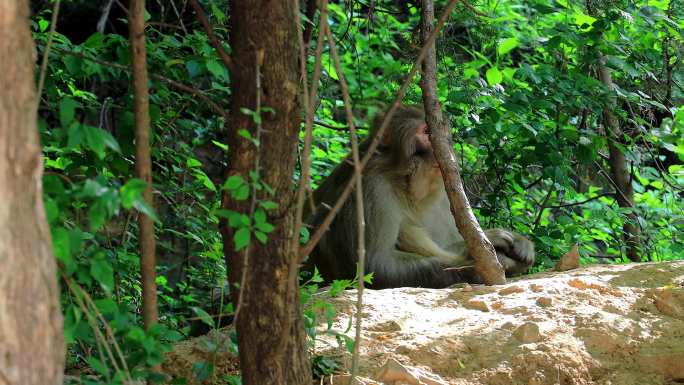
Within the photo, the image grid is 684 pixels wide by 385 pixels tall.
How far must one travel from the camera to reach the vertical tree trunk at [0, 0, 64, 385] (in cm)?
178

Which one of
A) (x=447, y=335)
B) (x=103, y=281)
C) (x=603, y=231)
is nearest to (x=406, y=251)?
(x=603, y=231)

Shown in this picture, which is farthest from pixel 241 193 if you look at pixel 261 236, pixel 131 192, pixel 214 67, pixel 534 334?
pixel 534 334

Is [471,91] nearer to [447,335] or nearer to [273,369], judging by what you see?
[447,335]

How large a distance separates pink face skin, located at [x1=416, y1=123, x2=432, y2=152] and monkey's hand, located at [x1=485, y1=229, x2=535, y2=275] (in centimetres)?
80

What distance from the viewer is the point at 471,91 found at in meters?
6.00

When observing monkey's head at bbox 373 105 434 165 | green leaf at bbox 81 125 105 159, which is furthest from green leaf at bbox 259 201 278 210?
monkey's head at bbox 373 105 434 165

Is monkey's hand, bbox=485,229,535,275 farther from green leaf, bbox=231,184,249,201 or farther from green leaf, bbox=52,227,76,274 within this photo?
green leaf, bbox=52,227,76,274

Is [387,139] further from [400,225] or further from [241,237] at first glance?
[241,237]

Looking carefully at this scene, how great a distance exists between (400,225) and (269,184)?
3.65 meters

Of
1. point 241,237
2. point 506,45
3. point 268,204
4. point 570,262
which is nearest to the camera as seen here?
point 241,237

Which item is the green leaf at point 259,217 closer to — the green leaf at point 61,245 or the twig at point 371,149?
the twig at point 371,149

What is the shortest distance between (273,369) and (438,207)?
3.99 meters

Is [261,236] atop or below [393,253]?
atop

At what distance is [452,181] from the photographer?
14.9 ft
